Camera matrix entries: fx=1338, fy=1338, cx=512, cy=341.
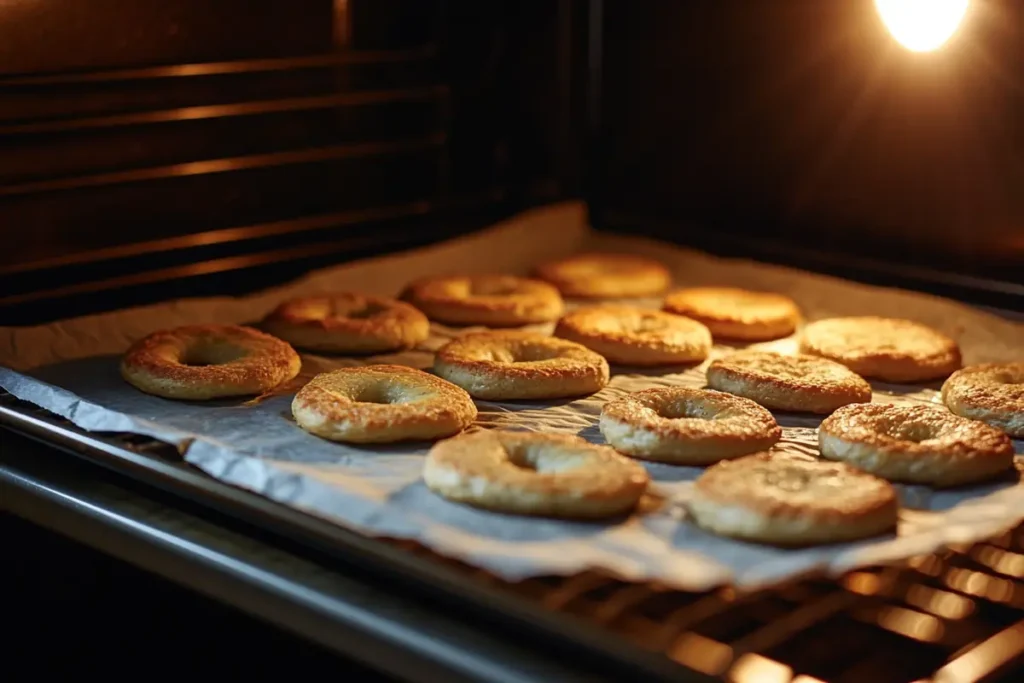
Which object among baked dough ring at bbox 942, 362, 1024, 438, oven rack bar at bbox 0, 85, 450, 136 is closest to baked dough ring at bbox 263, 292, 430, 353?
oven rack bar at bbox 0, 85, 450, 136

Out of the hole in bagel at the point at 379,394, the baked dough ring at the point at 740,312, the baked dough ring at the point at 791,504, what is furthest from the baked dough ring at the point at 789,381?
the hole in bagel at the point at 379,394

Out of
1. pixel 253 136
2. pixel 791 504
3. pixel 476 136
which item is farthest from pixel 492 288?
pixel 791 504

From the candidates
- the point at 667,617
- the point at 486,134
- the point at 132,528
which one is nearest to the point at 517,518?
the point at 667,617

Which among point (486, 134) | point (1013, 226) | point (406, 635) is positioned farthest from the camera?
point (486, 134)

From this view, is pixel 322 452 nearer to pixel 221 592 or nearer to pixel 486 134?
pixel 221 592

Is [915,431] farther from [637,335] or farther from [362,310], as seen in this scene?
[362,310]

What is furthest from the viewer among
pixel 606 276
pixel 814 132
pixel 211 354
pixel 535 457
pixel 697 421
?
pixel 606 276

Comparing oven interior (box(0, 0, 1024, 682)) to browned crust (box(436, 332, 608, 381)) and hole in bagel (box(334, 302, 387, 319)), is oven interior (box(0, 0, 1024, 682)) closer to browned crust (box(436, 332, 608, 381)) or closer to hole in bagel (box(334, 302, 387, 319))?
hole in bagel (box(334, 302, 387, 319))
